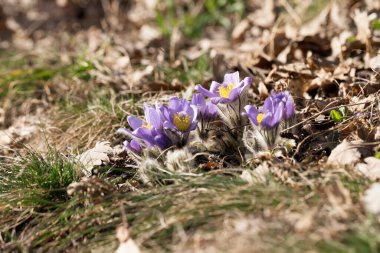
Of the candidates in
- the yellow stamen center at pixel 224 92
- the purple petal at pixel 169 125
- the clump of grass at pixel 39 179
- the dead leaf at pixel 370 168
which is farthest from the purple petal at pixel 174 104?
the dead leaf at pixel 370 168

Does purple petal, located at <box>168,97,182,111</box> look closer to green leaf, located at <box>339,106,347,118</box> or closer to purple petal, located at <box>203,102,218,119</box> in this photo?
purple petal, located at <box>203,102,218,119</box>

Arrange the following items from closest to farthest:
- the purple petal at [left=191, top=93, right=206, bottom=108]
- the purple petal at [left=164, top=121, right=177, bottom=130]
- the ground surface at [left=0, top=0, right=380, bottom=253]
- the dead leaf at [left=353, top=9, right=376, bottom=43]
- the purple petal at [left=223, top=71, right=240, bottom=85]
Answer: the ground surface at [left=0, top=0, right=380, bottom=253], the purple petal at [left=164, top=121, right=177, bottom=130], the purple petal at [left=191, top=93, right=206, bottom=108], the purple petal at [left=223, top=71, right=240, bottom=85], the dead leaf at [left=353, top=9, right=376, bottom=43]

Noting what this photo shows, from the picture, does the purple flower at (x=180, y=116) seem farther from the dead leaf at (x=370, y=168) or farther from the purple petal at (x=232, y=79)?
the dead leaf at (x=370, y=168)

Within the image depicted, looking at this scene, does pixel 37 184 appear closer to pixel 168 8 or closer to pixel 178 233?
pixel 178 233

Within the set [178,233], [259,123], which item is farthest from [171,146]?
[178,233]

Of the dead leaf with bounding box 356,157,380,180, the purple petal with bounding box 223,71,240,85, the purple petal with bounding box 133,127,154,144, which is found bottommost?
the dead leaf with bounding box 356,157,380,180

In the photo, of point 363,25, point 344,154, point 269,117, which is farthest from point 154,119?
point 363,25

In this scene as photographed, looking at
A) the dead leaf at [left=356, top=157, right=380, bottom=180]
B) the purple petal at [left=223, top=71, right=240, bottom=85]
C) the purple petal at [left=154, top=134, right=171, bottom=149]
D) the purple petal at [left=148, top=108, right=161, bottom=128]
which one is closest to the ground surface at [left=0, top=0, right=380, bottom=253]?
the dead leaf at [left=356, top=157, right=380, bottom=180]

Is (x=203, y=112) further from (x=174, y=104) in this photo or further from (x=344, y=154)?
(x=344, y=154)
